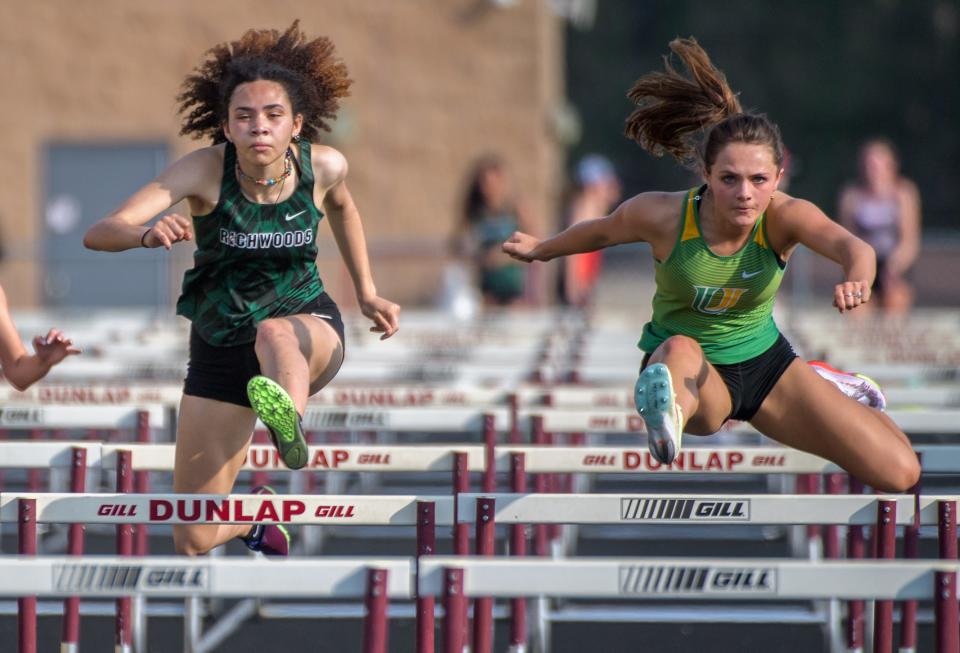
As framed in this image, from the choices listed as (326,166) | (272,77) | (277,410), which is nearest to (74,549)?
(277,410)

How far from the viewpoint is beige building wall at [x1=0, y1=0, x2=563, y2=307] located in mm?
17797

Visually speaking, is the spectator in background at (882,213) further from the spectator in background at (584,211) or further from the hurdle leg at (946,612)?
the hurdle leg at (946,612)

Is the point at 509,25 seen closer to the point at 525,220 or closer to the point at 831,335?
the point at 525,220

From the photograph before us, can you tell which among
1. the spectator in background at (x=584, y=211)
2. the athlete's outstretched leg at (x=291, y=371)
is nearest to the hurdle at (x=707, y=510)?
the athlete's outstretched leg at (x=291, y=371)

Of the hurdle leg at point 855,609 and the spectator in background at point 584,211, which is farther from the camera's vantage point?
the spectator in background at point 584,211

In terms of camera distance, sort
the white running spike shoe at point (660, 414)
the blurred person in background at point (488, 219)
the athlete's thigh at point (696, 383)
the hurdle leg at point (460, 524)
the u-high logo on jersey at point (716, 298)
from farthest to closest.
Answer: the blurred person in background at point (488, 219)
the u-high logo on jersey at point (716, 298)
the athlete's thigh at point (696, 383)
the white running spike shoe at point (660, 414)
the hurdle leg at point (460, 524)

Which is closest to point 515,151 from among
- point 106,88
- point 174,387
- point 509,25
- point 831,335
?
point 509,25

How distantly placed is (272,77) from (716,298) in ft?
5.52

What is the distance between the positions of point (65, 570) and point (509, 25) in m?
15.0

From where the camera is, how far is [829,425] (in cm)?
501

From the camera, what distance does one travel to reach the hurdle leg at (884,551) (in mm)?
4207

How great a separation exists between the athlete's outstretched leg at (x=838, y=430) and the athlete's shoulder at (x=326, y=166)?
5.51 feet

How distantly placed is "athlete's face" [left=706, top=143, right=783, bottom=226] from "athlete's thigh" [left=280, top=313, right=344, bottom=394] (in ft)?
4.51

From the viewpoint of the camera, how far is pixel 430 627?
12.5 feet
